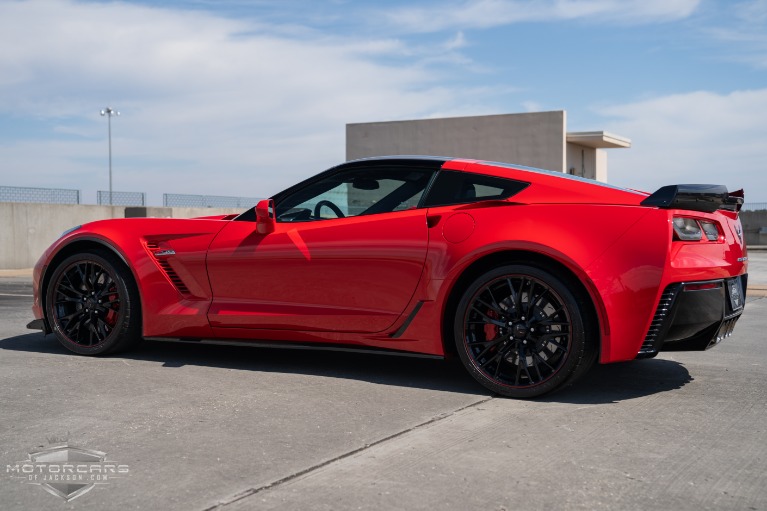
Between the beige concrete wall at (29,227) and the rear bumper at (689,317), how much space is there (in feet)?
57.3

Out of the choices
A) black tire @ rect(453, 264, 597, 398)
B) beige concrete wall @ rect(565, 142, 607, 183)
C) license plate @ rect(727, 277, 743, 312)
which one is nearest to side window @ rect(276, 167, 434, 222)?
black tire @ rect(453, 264, 597, 398)

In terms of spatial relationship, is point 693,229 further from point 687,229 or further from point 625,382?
point 625,382

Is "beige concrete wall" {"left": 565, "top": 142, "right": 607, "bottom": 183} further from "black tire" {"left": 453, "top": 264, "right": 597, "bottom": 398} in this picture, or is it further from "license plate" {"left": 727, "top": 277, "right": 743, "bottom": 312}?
"black tire" {"left": 453, "top": 264, "right": 597, "bottom": 398}

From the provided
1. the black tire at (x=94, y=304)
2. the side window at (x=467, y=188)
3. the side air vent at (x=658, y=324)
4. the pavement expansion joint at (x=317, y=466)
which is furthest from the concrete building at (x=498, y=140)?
the pavement expansion joint at (x=317, y=466)

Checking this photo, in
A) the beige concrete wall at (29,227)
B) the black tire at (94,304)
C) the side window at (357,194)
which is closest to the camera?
the side window at (357,194)

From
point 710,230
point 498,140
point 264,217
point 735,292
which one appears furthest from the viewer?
point 498,140

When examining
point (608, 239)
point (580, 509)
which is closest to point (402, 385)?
point (608, 239)

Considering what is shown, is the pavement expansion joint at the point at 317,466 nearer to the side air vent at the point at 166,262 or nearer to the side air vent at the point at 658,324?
the side air vent at the point at 658,324

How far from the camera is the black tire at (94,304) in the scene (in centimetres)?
582

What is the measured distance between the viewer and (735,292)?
495cm

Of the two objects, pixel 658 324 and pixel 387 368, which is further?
pixel 387 368

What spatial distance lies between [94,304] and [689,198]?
3.92 meters

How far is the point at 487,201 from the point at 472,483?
6.74ft

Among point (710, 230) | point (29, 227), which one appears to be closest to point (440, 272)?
point (710, 230)
